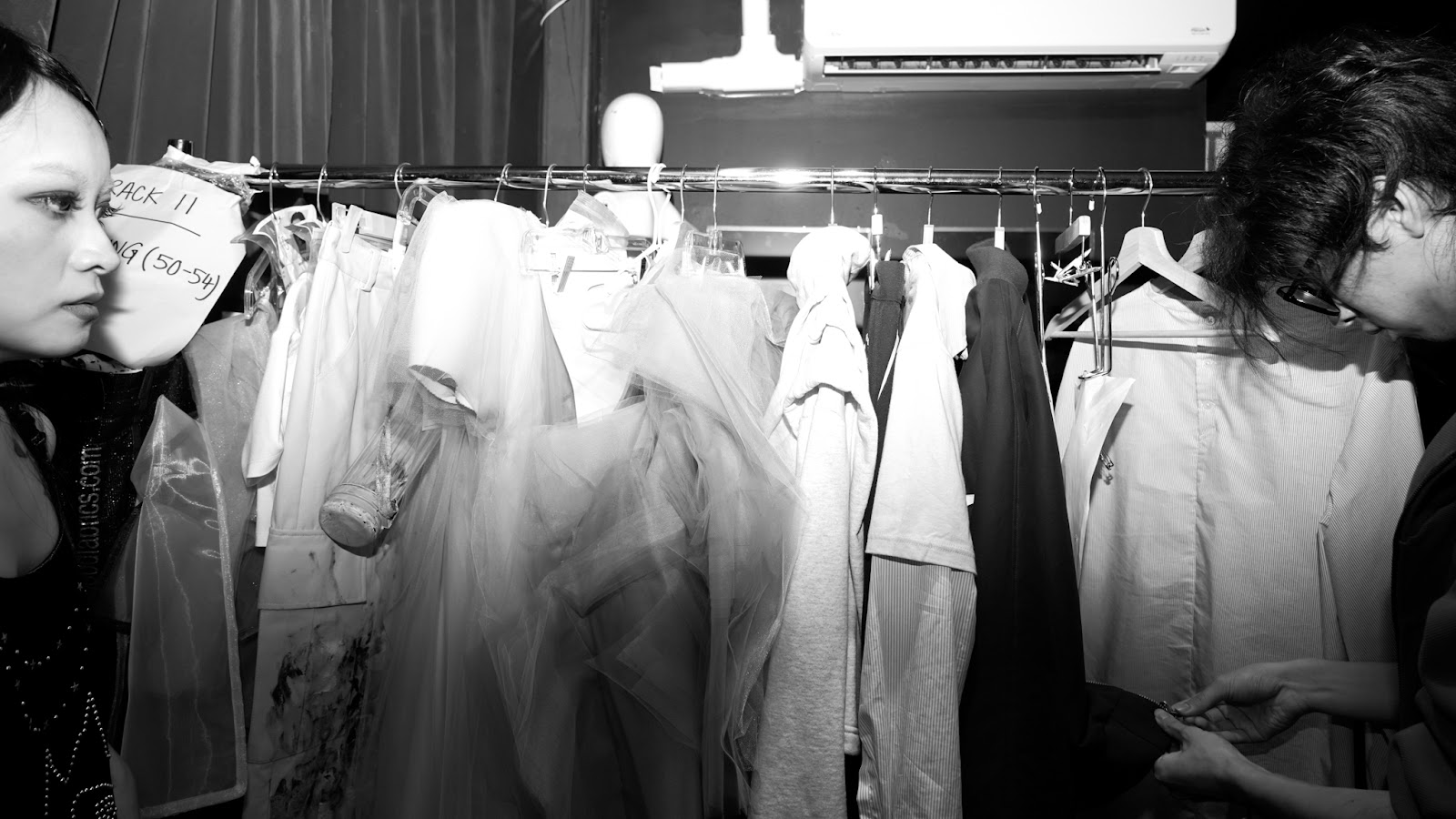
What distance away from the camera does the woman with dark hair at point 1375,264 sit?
77cm

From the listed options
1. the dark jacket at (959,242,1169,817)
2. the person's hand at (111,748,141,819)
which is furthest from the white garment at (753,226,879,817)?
the person's hand at (111,748,141,819)

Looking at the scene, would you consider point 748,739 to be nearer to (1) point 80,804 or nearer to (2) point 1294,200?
(1) point 80,804

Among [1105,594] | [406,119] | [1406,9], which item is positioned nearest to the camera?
[1105,594]

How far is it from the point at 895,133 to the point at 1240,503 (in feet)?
3.78

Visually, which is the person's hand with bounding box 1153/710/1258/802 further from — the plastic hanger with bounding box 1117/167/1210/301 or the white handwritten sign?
the white handwritten sign

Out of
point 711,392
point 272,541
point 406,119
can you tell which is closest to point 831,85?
point 406,119

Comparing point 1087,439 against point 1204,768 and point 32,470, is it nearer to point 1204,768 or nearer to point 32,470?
point 1204,768

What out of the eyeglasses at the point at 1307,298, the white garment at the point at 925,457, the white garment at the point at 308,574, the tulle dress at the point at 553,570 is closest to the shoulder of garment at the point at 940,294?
the white garment at the point at 925,457

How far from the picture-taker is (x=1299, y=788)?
87 cm

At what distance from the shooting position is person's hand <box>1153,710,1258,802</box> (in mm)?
954

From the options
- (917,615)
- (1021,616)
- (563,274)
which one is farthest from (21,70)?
(1021,616)

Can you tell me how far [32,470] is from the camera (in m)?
0.85

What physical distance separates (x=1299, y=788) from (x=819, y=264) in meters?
0.75

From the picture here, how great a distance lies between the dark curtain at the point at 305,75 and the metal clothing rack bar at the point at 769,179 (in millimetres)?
143
